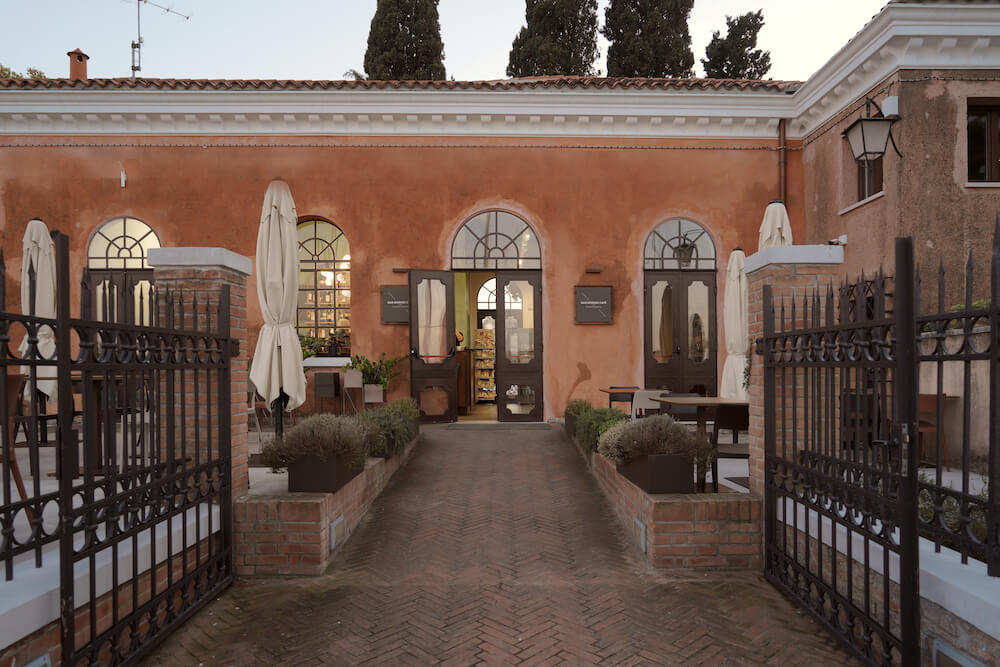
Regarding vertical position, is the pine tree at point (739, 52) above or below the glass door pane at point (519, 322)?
above

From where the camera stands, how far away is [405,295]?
10.5 meters

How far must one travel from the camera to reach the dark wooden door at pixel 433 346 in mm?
10289

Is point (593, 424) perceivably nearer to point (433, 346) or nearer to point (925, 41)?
point (433, 346)

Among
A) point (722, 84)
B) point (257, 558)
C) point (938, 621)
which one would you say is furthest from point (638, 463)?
point (722, 84)

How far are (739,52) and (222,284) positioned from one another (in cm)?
2011

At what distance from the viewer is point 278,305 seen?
5812 mm

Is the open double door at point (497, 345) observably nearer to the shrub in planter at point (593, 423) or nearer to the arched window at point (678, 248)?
the arched window at point (678, 248)

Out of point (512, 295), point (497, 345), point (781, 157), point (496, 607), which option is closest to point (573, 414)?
point (497, 345)

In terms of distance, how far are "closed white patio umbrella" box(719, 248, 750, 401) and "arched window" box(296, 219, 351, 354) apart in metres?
6.52

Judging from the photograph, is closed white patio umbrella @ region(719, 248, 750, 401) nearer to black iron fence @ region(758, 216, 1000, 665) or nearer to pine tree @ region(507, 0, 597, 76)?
black iron fence @ region(758, 216, 1000, 665)

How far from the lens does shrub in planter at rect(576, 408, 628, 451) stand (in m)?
6.57

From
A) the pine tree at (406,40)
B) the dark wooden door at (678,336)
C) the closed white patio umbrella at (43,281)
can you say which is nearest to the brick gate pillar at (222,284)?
the closed white patio umbrella at (43,281)

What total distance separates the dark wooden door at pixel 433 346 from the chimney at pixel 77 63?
789 cm

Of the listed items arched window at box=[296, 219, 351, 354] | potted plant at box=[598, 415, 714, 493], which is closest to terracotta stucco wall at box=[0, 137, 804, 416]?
arched window at box=[296, 219, 351, 354]
